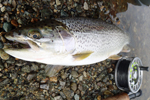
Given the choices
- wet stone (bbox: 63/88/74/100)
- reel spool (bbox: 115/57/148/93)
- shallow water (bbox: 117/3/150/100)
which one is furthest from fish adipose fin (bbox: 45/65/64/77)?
shallow water (bbox: 117/3/150/100)

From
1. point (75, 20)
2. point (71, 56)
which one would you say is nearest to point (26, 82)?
point (71, 56)

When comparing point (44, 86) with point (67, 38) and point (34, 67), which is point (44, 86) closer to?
point (34, 67)

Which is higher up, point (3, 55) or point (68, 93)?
point (3, 55)

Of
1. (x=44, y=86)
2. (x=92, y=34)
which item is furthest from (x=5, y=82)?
(x=92, y=34)

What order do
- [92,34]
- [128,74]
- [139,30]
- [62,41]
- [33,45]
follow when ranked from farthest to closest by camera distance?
1. [139,30]
2. [128,74]
3. [92,34]
4. [62,41]
5. [33,45]

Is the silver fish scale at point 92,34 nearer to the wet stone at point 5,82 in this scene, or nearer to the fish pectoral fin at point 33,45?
the fish pectoral fin at point 33,45

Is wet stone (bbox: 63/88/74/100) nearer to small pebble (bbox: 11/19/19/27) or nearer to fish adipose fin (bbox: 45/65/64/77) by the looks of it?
fish adipose fin (bbox: 45/65/64/77)

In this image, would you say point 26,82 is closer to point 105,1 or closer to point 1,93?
point 1,93
